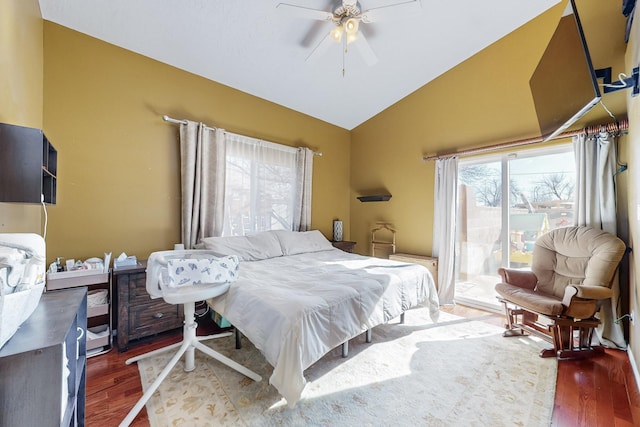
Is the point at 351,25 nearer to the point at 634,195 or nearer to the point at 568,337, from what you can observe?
the point at 634,195

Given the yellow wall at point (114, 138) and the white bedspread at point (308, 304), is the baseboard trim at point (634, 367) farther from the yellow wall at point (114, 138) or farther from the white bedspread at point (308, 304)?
the yellow wall at point (114, 138)

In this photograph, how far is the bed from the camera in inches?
57.9

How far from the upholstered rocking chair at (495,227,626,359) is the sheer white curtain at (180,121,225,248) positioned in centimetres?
323

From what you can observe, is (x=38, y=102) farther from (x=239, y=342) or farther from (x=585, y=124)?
(x=585, y=124)

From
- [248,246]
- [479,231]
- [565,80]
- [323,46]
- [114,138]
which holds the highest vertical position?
[323,46]

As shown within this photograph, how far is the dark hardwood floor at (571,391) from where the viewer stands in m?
1.49

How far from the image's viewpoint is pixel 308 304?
5.25ft

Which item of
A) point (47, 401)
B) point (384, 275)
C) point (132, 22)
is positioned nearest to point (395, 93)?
point (384, 275)

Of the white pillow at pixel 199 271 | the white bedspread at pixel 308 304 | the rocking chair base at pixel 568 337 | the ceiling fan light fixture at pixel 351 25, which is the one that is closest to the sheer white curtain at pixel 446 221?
the white bedspread at pixel 308 304

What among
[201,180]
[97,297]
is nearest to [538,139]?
[201,180]

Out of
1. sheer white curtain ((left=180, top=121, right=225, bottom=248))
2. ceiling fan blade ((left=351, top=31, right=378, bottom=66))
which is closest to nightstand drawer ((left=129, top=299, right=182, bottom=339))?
sheer white curtain ((left=180, top=121, right=225, bottom=248))

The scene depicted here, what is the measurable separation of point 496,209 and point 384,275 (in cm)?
202

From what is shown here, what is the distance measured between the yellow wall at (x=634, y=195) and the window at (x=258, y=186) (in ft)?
11.1

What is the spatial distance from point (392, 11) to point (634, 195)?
93.0 inches
